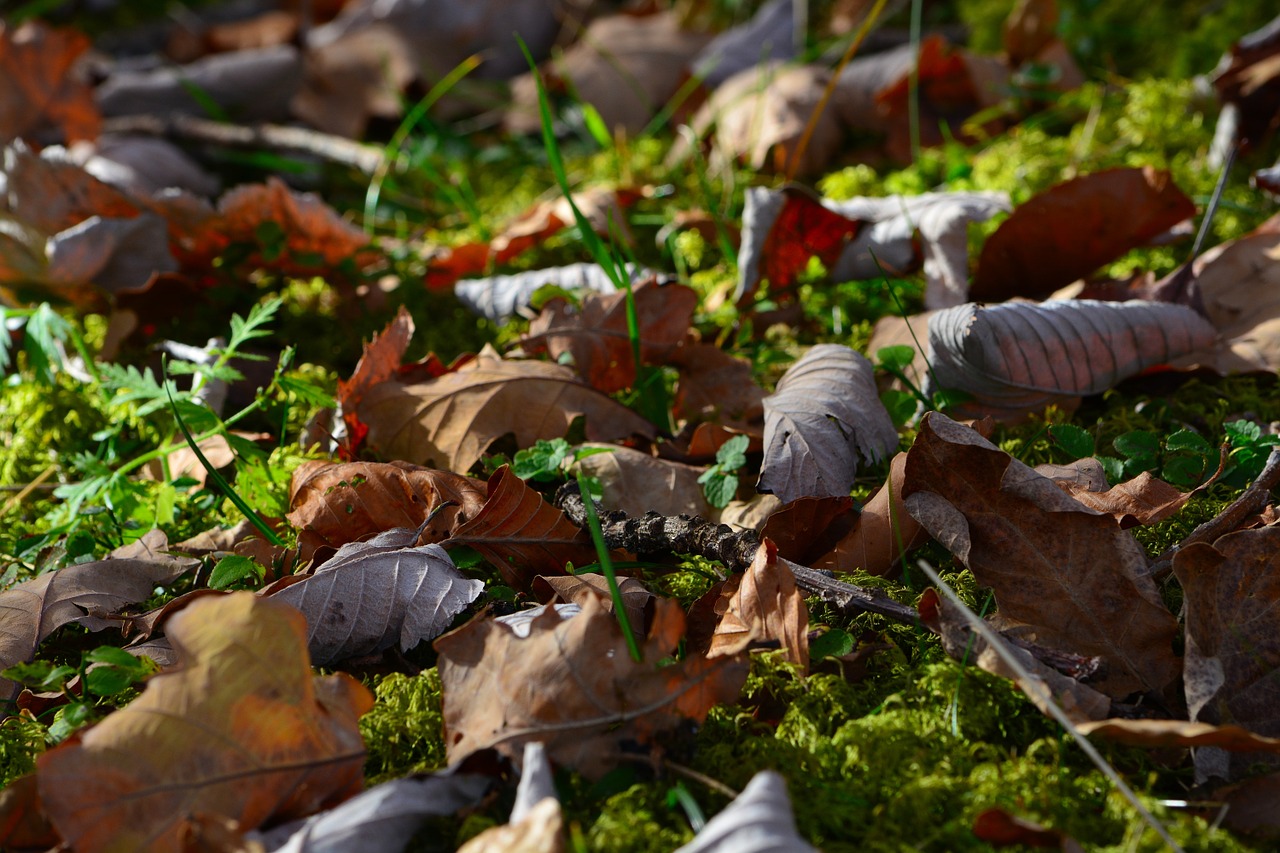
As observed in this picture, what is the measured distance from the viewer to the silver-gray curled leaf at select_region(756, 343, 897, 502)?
1697 mm

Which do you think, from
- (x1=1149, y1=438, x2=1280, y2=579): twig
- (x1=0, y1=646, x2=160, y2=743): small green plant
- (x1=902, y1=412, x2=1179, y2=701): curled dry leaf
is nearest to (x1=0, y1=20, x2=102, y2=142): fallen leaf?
(x1=0, y1=646, x2=160, y2=743): small green plant

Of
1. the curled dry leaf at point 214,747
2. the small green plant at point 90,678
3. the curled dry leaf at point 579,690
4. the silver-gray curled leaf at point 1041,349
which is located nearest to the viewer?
the curled dry leaf at point 214,747

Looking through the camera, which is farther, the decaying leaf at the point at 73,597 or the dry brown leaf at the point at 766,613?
the decaying leaf at the point at 73,597

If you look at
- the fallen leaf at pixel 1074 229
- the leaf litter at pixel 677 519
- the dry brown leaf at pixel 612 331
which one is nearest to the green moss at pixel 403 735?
the leaf litter at pixel 677 519

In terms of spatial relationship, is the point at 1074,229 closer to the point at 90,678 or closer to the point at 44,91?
the point at 90,678

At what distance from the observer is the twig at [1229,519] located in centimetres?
150

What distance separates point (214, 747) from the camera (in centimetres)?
119

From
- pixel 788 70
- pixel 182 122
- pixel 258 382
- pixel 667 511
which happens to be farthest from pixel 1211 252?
pixel 182 122

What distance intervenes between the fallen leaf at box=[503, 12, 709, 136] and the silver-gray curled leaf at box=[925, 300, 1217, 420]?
2152mm

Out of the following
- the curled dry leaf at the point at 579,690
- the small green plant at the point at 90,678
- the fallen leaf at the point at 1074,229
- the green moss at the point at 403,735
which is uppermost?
the fallen leaf at the point at 1074,229

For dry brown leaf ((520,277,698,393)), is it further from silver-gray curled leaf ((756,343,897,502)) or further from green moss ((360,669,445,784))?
green moss ((360,669,445,784))

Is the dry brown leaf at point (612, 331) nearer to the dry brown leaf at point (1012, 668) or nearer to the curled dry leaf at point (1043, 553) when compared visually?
the curled dry leaf at point (1043, 553)

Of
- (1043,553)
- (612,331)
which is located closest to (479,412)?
(612,331)

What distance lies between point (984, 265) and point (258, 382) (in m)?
1.76
